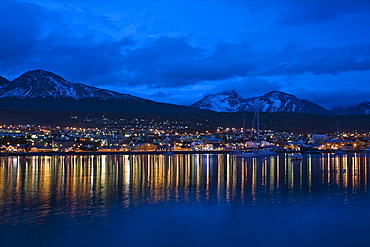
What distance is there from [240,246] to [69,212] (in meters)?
6.92

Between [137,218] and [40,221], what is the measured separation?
3173mm

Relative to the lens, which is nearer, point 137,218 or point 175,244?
point 175,244

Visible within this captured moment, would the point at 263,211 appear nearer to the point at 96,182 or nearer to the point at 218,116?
the point at 96,182

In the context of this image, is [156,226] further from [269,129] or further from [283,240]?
[269,129]

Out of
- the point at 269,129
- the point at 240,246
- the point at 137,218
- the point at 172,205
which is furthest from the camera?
the point at 269,129

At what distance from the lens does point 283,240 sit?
435 inches

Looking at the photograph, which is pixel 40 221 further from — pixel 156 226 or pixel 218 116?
pixel 218 116

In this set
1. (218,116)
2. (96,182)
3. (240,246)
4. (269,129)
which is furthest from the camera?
(218,116)

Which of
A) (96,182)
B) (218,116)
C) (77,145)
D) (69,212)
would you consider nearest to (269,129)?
(218,116)

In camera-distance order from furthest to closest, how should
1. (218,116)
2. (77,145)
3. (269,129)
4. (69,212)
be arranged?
(218,116), (269,129), (77,145), (69,212)

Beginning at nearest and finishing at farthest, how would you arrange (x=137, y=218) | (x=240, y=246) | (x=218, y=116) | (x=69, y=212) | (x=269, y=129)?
(x=240, y=246), (x=137, y=218), (x=69, y=212), (x=269, y=129), (x=218, y=116)

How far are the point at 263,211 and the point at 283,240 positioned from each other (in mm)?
3747

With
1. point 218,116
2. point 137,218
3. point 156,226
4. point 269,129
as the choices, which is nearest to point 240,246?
point 156,226

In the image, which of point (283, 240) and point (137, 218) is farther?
point (137, 218)
